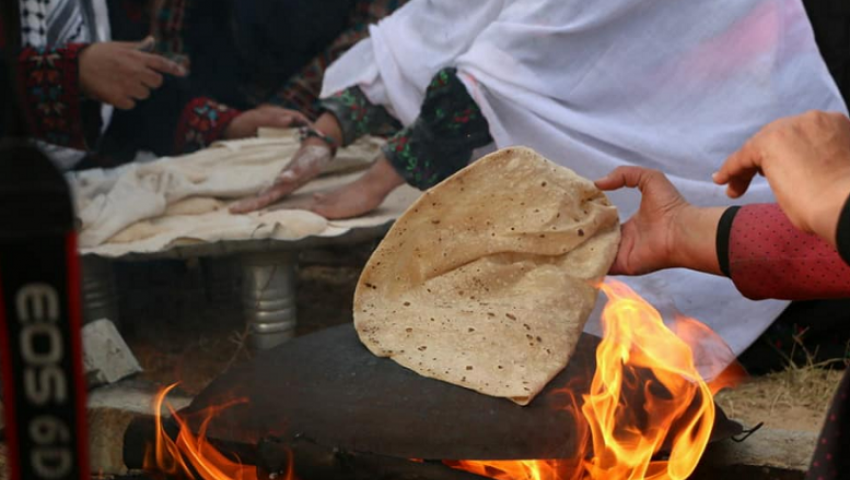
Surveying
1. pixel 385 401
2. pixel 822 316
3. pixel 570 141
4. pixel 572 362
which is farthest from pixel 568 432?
pixel 822 316

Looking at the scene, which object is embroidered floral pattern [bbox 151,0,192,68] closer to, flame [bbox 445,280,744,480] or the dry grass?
flame [bbox 445,280,744,480]

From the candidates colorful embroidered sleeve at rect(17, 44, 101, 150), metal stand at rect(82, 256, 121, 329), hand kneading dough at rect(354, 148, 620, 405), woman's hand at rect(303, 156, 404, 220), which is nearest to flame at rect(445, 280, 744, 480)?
hand kneading dough at rect(354, 148, 620, 405)

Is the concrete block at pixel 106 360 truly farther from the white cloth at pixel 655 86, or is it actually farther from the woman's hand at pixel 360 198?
the white cloth at pixel 655 86

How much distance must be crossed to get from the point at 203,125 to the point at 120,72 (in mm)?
398

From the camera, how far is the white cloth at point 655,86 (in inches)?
115

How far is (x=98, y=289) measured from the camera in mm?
3254

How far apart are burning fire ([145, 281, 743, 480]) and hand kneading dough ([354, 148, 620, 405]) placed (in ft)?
0.50

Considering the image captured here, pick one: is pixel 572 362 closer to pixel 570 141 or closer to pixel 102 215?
pixel 570 141

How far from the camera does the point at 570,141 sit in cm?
296

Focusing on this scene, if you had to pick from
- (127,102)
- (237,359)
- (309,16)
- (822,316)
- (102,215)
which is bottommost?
(237,359)

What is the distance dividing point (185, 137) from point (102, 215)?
1.97 feet

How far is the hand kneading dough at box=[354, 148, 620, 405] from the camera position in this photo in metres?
2.20

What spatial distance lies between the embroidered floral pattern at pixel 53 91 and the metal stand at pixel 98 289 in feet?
1.60

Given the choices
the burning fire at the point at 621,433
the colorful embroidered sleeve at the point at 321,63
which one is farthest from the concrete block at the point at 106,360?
the colorful embroidered sleeve at the point at 321,63
